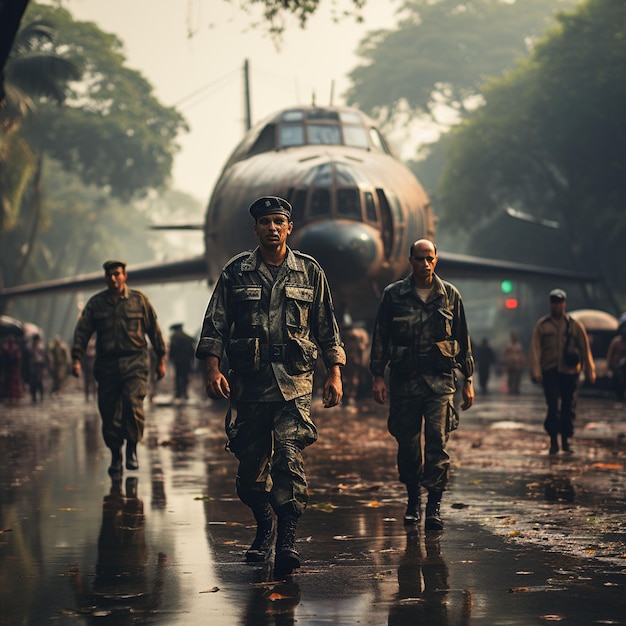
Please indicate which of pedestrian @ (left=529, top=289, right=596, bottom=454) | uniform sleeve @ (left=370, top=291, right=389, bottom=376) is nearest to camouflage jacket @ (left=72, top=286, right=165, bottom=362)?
uniform sleeve @ (left=370, top=291, right=389, bottom=376)

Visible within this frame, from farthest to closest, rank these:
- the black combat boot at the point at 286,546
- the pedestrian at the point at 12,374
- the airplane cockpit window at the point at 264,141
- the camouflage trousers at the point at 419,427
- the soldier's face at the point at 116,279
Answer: the pedestrian at the point at 12,374
the airplane cockpit window at the point at 264,141
the soldier's face at the point at 116,279
the camouflage trousers at the point at 419,427
the black combat boot at the point at 286,546

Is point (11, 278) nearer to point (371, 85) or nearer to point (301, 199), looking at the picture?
point (371, 85)

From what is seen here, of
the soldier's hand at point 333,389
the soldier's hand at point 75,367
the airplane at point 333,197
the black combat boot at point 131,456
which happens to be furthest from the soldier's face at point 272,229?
the airplane at point 333,197

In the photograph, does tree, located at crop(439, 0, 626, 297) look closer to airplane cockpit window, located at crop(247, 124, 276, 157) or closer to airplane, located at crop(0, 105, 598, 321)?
airplane, located at crop(0, 105, 598, 321)

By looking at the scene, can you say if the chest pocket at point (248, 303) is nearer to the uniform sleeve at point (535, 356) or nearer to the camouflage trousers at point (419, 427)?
the camouflage trousers at point (419, 427)

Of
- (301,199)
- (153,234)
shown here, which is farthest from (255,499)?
(153,234)

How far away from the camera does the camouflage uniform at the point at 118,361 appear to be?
452 inches

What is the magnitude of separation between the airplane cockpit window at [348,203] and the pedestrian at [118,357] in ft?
25.8

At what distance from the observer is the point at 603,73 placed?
3872cm

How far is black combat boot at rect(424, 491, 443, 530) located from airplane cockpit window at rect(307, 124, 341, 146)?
45.3ft

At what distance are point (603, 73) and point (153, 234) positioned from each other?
75.6 metres

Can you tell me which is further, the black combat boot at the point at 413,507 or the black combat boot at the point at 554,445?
the black combat boot at the point at 554,445

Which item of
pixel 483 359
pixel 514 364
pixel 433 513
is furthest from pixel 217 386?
pixel 483 359

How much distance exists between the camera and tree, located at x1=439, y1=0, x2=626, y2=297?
39688mm
